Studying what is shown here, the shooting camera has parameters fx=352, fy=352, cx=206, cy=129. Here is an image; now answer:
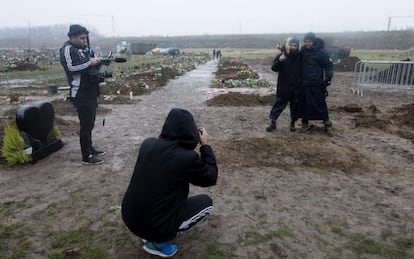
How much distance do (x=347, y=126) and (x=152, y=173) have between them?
239 inches

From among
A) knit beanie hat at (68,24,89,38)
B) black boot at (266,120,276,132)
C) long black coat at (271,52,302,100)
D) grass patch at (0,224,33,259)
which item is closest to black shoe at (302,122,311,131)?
black boot at (266,120,276,132)

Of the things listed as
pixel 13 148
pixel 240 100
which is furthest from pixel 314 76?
pixel 13 148

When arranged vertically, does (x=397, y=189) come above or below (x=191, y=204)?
below

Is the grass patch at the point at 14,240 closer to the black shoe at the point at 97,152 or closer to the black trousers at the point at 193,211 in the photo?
the black trousers at the point at 193,211

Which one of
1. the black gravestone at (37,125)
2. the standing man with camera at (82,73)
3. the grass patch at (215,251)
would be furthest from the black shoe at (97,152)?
the grass patch at (215,251)

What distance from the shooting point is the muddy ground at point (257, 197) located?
330 cm

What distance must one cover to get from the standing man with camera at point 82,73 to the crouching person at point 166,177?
8.79 ft

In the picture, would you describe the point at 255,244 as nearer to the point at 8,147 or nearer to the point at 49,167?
the point at 49,167

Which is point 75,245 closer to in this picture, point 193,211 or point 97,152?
point 193,211

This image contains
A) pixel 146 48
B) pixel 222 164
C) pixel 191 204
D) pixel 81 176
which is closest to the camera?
pixel 191 204

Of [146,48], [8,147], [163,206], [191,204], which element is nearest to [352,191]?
[191,204]

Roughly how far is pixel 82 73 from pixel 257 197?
3008 millimetres

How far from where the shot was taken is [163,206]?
2.81m

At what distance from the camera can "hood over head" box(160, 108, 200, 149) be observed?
2730 millimetres
